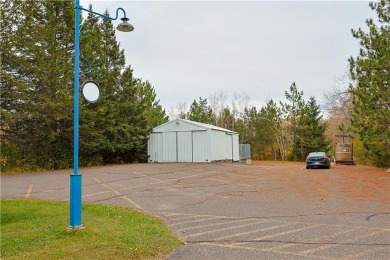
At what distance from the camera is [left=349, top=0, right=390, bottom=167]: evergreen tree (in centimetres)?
1653

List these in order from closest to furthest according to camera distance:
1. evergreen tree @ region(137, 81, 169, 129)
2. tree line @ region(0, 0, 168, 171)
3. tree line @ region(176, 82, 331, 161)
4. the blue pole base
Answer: the blue pole base → tree line @ region(0, 0, 168, 171) → evergreen tree @ region(137, 81, 169, 129) → tree line @ region(176, 82, 331, 161)

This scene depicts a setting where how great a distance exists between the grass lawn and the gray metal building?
18.7 metres

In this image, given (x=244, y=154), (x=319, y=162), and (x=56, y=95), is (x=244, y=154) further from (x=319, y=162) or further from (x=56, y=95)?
(x=56, y=95)

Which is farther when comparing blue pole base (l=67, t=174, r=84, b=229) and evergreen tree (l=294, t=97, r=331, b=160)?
evergreen tree (l=294, t=97, r=331, b=160)

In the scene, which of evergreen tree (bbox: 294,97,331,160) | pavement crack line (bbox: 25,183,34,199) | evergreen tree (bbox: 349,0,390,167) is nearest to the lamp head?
pavement crack line (bbox: 25,183,34,199)

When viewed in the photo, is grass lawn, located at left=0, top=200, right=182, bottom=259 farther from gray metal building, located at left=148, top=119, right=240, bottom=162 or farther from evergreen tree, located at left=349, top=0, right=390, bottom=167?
gray metal building, located at left=148, top=119, right=240, bottom=162

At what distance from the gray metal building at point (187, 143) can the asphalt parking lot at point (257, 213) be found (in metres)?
11.8

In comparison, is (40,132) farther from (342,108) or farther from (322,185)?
(342,108)

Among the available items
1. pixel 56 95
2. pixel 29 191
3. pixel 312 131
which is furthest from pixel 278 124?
pixel 29 191

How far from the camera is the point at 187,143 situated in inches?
1075

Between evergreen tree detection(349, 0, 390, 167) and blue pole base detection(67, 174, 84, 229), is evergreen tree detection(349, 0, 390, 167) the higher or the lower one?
the higher one

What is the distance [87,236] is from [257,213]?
4.21 meters

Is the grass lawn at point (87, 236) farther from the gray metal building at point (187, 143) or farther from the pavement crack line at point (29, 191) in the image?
the gray metal building at point (187, 143)

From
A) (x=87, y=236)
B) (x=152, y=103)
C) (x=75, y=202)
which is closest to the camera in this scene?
(x=87, y=236)
